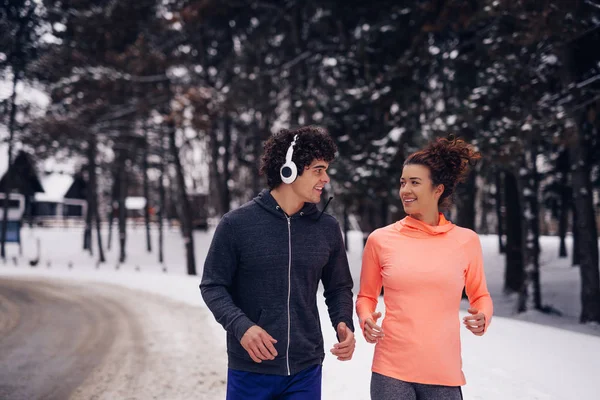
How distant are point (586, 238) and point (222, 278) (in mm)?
11323

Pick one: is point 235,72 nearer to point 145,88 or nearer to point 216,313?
point 145,88

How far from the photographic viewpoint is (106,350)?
27.9 ft

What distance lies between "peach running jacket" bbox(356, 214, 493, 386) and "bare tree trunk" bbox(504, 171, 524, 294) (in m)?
15.2

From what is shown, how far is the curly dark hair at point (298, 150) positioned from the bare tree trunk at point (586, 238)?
1054 cm

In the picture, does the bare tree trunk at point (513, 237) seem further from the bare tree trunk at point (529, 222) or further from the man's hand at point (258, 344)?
the man's hand at point (258, 344)

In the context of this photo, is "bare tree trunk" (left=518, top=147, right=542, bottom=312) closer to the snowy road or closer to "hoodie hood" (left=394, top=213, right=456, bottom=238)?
the snowy road

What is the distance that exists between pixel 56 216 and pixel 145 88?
136ft

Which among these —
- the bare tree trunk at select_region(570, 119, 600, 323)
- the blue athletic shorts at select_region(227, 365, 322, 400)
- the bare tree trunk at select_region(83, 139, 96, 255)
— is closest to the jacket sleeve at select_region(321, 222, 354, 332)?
the blue athletic shorts at select_region(227, 365, 322, 400)

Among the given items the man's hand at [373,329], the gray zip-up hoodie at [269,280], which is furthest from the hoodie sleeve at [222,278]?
the man's hand at [373,329]

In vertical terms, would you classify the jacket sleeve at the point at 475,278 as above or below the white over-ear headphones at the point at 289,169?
below

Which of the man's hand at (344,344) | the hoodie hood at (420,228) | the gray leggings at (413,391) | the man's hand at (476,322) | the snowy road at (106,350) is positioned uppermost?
the hoodie hood at (420,228)

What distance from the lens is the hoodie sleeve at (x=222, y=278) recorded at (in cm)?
255

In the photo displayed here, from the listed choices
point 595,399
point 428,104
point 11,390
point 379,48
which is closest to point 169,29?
point 379,48

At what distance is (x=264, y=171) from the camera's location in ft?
9.58
